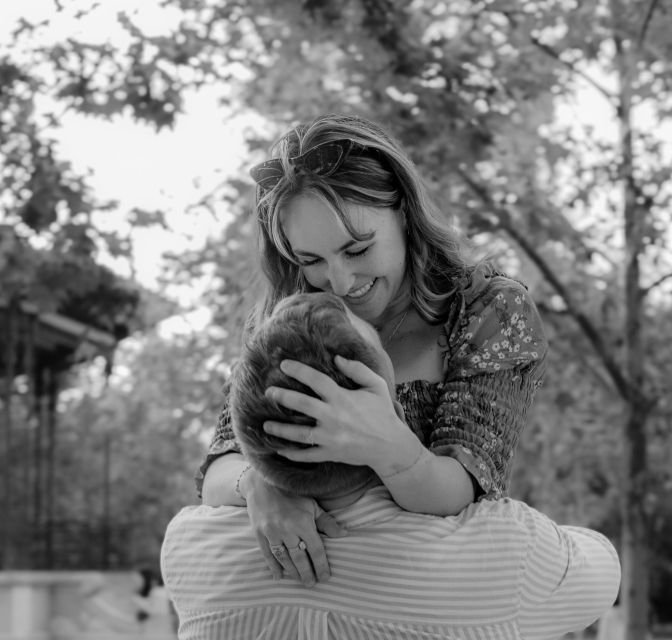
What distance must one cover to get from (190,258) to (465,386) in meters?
5.10

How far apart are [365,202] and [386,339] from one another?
0.98 ft

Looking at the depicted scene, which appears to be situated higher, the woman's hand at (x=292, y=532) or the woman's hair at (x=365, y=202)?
the woman's hair at (x=365, y=202)

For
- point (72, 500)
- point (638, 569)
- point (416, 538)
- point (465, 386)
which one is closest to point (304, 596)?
point (416, 538)

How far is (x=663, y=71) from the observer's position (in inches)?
293

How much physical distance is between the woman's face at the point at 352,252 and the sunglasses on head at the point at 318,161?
0.26ft

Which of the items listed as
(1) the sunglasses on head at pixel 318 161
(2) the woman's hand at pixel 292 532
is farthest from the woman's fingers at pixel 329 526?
(1) the sunglasses on head at pixel 318 161

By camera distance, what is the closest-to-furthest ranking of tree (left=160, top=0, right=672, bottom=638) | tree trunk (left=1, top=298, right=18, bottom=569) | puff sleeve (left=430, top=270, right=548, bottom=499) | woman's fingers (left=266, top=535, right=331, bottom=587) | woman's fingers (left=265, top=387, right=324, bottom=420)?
woman's fingers (left=265, top=387, right=324, bottom=420) < woman's fingers (left=266, top=535, right=331, bottom=587) < puff sleeve (left=430, top=270, right=548, bottom=499) < tree (left=160, top=0, right=672, bottom=638) < tree trunk (left=1, top=298, right=18, bottom=569)

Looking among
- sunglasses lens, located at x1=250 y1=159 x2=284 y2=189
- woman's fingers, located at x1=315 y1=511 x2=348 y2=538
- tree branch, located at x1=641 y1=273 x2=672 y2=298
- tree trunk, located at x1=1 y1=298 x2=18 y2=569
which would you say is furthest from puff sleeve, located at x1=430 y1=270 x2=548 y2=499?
tree trunk, located at x1=1 y1=298 x2=18 y2=569

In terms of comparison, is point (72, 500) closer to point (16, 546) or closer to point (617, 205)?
point (16, 546)

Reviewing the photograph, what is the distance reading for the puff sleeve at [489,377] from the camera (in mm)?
1972

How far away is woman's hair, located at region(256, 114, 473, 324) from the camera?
2201 millimetres

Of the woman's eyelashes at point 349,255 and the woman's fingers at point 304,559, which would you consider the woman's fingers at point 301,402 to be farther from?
the woman's eyelashes at point 349,255

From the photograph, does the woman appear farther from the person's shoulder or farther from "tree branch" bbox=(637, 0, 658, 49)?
"tree branch" bbox=(637, 0, 658, 49)

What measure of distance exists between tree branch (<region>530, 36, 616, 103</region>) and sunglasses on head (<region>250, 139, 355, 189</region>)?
4869 millimetres
